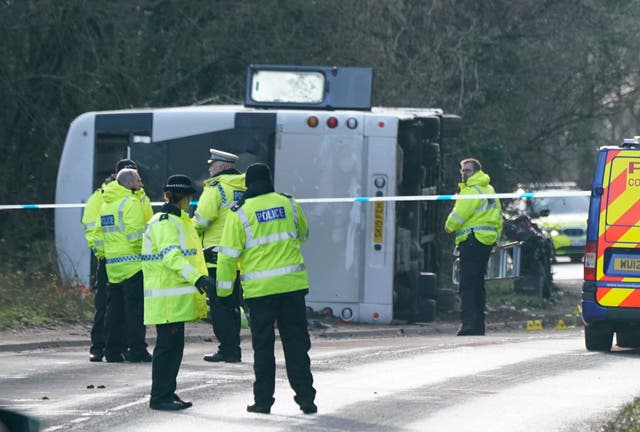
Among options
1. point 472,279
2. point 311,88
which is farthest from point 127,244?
point 311,88

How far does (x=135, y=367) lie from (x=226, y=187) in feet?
5.70

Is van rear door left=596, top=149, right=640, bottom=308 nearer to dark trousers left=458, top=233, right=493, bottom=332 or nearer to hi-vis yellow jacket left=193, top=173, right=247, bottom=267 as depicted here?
dark trousers left=458, top=233, right=493, bottom=332

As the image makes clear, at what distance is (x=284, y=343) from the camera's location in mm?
10305

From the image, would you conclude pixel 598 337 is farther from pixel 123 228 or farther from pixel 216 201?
pixel 123 228

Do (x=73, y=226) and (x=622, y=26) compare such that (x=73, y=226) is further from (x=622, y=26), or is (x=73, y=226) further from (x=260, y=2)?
(x=622, y=26)

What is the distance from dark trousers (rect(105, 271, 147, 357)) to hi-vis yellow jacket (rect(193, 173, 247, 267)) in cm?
69

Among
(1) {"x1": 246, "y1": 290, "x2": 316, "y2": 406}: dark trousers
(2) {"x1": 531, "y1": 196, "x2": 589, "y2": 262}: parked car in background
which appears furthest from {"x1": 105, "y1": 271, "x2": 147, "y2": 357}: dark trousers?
(2) {"x1": 531, "y1": 196, "x2": 589, "y2": 262}: parked car in background

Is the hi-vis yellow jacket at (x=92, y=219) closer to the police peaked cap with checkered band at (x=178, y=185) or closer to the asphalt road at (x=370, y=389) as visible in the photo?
the asphalt road at (x=370, y=389)

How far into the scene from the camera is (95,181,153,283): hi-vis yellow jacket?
13109 millimetres

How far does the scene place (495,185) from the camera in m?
24.0

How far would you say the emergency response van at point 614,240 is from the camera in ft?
45.3

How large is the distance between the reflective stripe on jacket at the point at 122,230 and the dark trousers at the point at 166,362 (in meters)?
2.71

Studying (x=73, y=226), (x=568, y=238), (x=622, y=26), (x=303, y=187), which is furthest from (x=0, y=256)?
(x=568, y=238)

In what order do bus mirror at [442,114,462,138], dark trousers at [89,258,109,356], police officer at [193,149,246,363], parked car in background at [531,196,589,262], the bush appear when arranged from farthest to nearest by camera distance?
parked car in background at [531,196,589,262] → bus mirror at [442,114,462,138] → the bush → dark trousers at [89,258,109,356] → police officer at [193,149,246,363]
